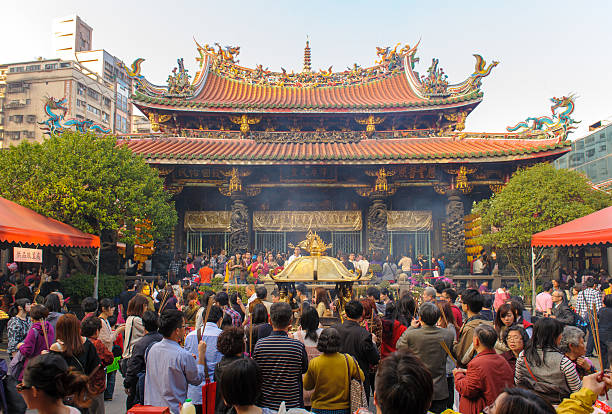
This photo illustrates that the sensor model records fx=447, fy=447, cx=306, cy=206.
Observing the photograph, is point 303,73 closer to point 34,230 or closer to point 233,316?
point 34,230

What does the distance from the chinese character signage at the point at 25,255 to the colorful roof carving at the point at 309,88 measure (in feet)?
27.3

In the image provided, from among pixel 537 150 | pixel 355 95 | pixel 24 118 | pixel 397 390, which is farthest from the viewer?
pixel 24 118

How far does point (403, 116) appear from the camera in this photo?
18.3 metres

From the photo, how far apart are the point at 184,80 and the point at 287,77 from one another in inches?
195

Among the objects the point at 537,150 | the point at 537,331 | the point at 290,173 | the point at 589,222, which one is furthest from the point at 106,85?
the point at 537,331

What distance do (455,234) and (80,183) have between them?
12488 mm

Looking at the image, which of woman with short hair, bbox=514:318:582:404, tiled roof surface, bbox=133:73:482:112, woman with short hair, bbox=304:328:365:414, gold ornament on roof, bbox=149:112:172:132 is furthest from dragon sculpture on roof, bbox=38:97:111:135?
woman with short hair, bbox=514:318:582:404

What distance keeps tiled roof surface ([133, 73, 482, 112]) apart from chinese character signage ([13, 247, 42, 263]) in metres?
8.31

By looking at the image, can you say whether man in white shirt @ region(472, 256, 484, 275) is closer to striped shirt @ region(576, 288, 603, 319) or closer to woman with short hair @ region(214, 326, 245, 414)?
striped shirt @ region(576, 288, 603, 319)

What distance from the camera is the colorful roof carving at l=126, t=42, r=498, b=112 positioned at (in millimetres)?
17562

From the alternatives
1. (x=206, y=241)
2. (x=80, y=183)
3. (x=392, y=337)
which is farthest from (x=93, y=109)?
(x=392, y=337)

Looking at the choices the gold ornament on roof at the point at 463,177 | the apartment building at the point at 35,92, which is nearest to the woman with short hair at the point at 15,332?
the gold ornament on roof at the point at 463,177

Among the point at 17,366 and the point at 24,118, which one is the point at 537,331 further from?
the point at 24,118

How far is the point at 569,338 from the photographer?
383 centimetres
